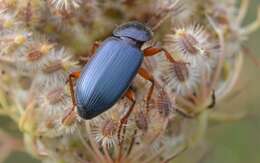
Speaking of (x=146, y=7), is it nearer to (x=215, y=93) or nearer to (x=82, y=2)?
(x=82, y=2)

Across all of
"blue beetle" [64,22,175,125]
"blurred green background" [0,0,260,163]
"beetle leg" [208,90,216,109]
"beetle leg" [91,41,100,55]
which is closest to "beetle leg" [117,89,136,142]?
"blue beetle" [64,22,175,125]

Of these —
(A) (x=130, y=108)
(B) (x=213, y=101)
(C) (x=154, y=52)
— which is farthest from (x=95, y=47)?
(B) (x=213, y=101)

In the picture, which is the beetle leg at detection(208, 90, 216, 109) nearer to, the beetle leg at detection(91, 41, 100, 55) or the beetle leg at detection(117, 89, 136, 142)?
the beetle leg at detection(117, 89, 136, 142)

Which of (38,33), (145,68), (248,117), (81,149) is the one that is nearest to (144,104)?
(145,68)

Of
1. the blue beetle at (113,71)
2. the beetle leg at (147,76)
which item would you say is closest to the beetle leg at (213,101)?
the blue beetle at (113,71)

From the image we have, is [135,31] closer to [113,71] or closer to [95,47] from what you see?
[95,47]

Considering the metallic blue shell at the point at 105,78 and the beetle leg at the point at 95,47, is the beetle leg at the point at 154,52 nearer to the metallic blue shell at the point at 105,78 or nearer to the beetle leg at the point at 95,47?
the metallic blue shell at the point at 105,78

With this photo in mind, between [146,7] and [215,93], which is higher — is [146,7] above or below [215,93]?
above
